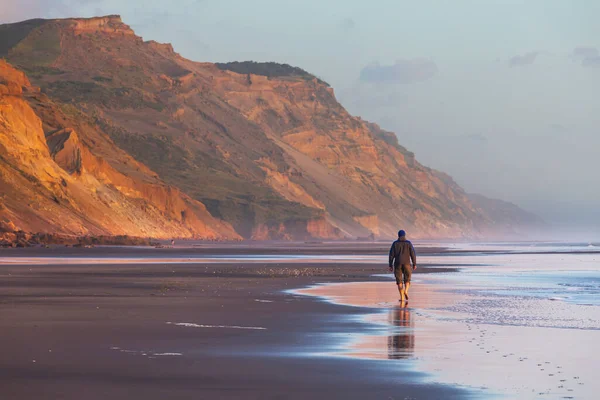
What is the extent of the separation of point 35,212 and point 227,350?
6928 cm

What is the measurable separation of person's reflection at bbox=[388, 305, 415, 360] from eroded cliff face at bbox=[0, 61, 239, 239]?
5686 centimetres

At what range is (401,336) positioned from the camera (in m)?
16.5

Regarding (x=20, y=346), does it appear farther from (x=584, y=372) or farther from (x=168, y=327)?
(x=584, y=372)

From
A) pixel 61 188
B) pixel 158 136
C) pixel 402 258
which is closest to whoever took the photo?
pixel 402 258

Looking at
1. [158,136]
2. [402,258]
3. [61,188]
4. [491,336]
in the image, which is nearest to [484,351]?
[491,336]

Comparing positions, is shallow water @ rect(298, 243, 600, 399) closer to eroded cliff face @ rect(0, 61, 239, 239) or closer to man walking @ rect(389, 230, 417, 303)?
man walking @ rect(389, 230, 417, 303)

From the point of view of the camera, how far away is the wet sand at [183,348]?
10.8m

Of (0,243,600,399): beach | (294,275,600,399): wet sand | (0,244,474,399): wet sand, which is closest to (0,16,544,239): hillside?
(0,243,600,399): beach

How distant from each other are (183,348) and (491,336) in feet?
16.8

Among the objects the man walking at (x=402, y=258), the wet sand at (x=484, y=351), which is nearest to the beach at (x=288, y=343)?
Answer: the wet sand at (x=484, y=351)

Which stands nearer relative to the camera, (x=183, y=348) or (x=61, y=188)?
(x=183, y=348)

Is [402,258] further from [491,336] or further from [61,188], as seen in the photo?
[61,188]

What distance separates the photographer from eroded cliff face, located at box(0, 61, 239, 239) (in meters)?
80.9

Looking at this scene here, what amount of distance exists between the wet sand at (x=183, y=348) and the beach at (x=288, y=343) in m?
0.02
